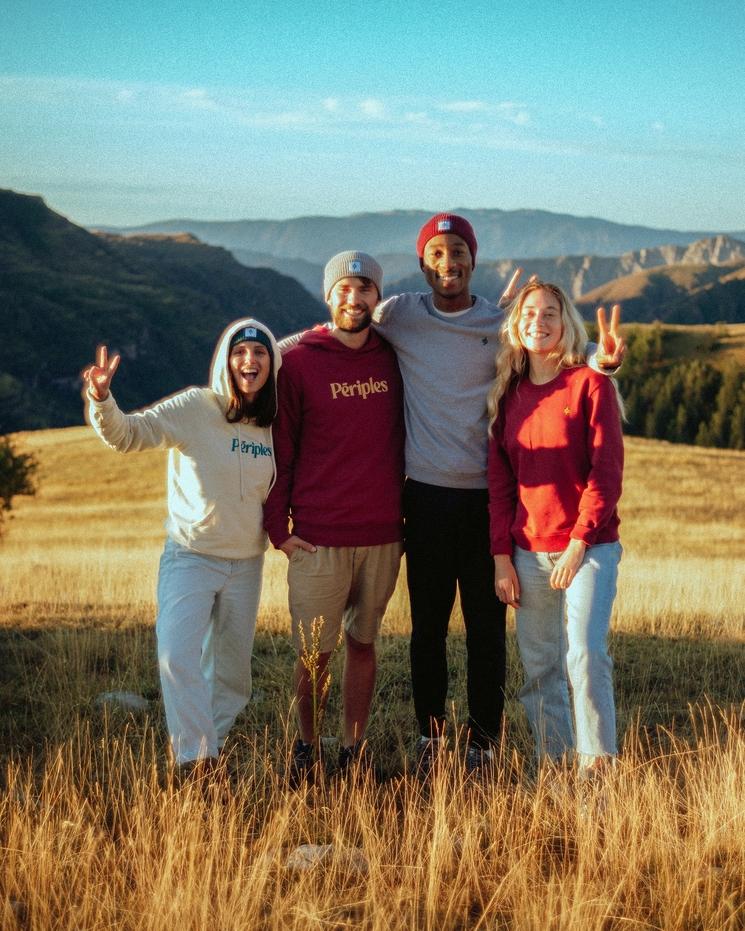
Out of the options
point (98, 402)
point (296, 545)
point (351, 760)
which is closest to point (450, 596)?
point (296, 545)

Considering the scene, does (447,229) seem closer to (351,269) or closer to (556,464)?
(351,269)

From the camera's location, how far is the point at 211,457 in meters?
4.86

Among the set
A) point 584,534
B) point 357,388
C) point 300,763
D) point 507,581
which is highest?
Result: point 357,388

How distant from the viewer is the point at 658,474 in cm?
4272

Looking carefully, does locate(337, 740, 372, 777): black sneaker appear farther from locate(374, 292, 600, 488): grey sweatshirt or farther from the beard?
the beard

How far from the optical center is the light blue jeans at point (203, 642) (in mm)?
4535

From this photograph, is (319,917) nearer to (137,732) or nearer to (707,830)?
(707,830)

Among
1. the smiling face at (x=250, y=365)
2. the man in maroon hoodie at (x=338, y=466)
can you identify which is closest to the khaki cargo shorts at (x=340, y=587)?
the man in maroon hoodie at (x=338, y=466)

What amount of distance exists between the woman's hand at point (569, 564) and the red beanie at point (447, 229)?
1.71 meters

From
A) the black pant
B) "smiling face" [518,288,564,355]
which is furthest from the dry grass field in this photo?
"smiling face" [518,288,564,355]

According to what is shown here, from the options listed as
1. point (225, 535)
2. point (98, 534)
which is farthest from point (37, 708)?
point (98, 534)

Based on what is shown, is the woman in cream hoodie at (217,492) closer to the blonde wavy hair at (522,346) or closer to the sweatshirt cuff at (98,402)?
the sweatshirt cuff at (98,402)

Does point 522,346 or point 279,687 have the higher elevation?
point 522,346

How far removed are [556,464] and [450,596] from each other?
42.2 inches
